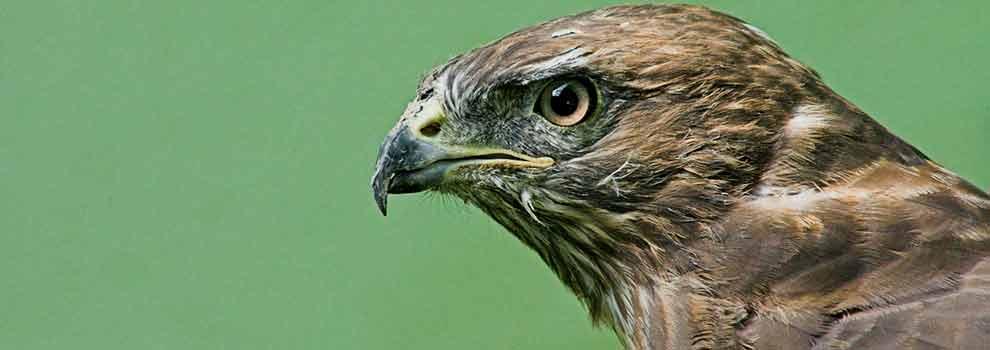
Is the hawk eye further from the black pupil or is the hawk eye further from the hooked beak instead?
the hooked beak

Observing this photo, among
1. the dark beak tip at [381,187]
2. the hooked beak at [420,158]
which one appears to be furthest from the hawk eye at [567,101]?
the dark beak tip at [381,187]

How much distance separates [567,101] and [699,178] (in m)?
0.22

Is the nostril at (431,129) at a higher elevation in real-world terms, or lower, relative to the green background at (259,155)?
higher

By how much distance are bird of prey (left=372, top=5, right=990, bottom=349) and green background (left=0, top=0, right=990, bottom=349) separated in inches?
49.4

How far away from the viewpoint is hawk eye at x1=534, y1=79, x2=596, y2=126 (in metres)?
1.69

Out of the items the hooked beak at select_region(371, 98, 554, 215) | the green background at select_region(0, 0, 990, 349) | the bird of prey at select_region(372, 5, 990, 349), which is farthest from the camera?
the green background at select_region(0, 0, 990, 349)

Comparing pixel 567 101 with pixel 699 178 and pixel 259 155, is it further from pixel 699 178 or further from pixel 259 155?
pixel 259 155

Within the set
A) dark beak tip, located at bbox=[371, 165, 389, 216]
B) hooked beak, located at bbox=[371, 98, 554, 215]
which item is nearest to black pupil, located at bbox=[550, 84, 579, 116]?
hooked beak, located at bbox=[371, 98, 554, 215]

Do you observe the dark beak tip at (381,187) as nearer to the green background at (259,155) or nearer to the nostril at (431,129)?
the nostril at (431,129)

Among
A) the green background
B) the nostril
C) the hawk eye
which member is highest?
the hawk eye

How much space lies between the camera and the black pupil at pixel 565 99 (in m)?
1.70

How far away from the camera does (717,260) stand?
1.67 m

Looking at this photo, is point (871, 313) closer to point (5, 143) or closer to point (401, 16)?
point (401, 16)

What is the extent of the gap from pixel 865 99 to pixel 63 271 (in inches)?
83.8
